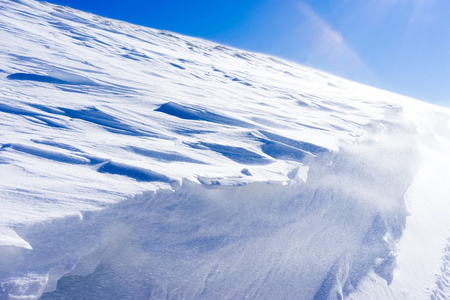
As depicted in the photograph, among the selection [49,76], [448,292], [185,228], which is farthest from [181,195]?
[49,76]

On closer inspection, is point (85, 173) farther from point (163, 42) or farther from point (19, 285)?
point (163, 42)

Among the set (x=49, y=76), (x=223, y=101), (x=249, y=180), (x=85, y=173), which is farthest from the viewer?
(x=223, y=101)

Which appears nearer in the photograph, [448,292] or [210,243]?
[210,243]

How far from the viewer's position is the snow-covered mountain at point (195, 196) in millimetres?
1589

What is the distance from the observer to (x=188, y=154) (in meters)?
2.50

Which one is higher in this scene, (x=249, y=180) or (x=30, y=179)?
(x=249, y=180)

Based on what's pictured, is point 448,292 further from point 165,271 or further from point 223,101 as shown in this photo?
point 223,101

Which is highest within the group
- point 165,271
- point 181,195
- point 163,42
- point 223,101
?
point 163,42

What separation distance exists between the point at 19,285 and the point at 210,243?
0.99 meters

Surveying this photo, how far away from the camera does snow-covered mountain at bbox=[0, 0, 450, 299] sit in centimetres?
159

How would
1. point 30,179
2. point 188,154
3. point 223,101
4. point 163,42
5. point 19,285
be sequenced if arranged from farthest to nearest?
point 163,42 < point 223,101 < point 188,154 < point 30,179 < point 19,285

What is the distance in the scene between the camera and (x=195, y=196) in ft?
6.66

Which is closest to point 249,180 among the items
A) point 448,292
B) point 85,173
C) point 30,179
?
point 85,173

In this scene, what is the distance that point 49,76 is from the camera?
3.68 m
